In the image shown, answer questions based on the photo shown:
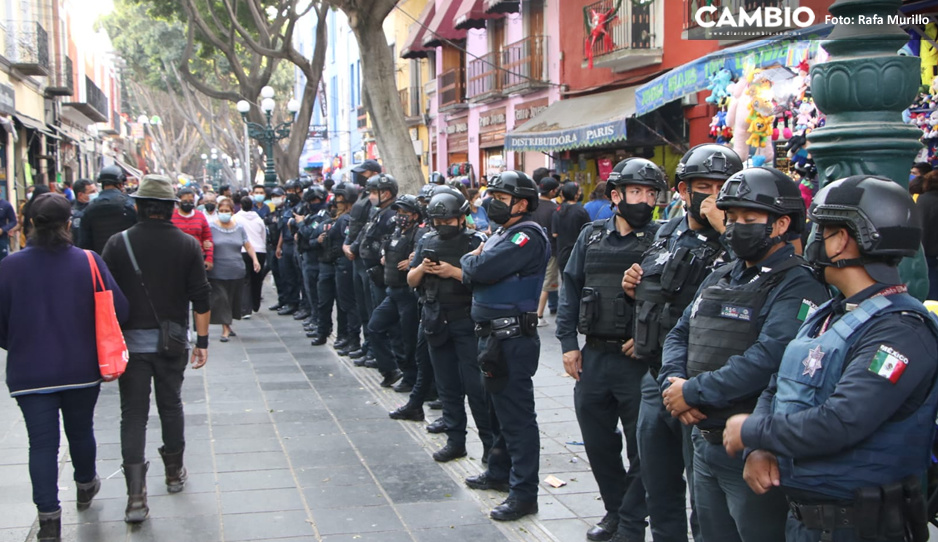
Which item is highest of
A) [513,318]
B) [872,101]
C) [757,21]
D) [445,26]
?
[445,26]

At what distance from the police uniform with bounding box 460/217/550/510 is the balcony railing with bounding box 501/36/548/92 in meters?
16.3

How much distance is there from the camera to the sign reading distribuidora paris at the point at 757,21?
12.0 m

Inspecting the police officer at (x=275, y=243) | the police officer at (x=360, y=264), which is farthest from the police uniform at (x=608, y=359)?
the police officer at (x=275, y=243)

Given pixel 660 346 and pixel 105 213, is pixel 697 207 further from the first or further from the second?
pixel 105 213

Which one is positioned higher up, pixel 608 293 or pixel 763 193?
pixel 763 193

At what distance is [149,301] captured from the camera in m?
5.75

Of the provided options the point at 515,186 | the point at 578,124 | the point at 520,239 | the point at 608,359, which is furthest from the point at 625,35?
the point at 608,359

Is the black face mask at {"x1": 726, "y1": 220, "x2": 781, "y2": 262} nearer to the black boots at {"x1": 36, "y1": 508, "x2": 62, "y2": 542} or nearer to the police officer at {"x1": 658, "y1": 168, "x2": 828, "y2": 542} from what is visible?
the police officer at {"x1": 658, "y1": 168, "x2": 828, "y2": 542}

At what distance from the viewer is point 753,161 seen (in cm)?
803

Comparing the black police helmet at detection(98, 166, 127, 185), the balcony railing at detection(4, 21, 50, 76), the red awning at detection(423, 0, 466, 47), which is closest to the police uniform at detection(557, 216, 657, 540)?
the black police helmet at detection(98, 166, 127, 185)

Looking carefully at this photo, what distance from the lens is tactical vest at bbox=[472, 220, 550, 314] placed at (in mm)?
5785

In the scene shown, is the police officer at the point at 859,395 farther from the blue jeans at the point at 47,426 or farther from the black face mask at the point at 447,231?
the black face mask at the point at 447,231

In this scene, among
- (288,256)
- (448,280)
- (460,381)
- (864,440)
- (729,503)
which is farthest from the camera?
(288,256)

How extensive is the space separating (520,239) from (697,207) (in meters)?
1.55
